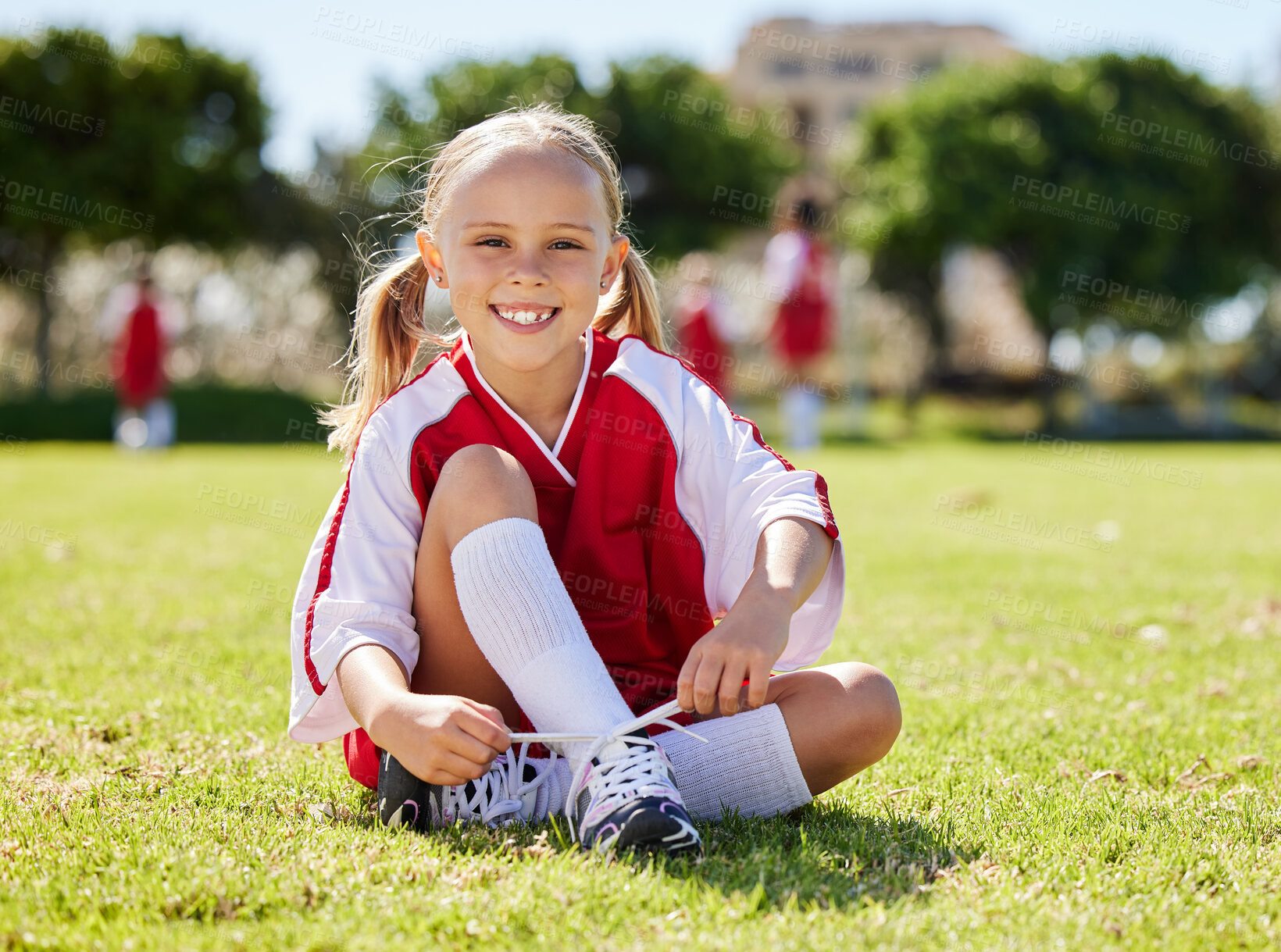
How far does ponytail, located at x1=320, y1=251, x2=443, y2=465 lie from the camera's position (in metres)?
2.31

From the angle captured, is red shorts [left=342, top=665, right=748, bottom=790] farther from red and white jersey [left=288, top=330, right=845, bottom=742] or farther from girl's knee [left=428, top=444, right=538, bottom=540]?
girl's knee [left=428, top=444, right=538, bottom=540]

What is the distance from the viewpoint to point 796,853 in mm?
Result: 1726

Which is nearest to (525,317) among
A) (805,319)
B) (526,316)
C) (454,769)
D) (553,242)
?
(526,316)

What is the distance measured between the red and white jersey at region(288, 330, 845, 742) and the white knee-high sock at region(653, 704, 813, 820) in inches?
8.3

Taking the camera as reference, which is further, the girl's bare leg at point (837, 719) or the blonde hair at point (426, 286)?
the blonde hair at point (426, 286)

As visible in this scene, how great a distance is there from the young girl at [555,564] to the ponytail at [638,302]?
0.06 meters

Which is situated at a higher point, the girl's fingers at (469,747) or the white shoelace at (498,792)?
the girl's fingers at (469,747)

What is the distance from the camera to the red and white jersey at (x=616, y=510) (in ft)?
6.47

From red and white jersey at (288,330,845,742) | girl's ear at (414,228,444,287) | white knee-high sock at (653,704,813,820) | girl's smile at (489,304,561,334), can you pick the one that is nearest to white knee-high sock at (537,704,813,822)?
white knee-high sock at (653,704,813,820)

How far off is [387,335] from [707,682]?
106cm

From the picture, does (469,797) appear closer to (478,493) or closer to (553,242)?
(478,493)

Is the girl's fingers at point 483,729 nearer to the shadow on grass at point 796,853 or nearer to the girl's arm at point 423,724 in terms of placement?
the girl's arm at point 423,724

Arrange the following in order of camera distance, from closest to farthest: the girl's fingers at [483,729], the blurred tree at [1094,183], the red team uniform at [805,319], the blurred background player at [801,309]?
the girl's fingers at [483,729] < the blurred background player at [801,309] < the red team uniform at [805,319] < the blurred tree at [1094,183]

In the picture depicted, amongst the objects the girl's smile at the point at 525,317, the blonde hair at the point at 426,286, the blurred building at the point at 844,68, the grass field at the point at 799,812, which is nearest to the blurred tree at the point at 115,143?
the grass field at the point at 799,812
